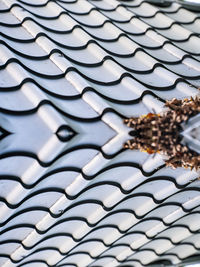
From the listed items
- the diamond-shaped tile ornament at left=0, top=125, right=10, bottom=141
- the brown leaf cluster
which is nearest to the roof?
the diamond-shaped tile ornament at left=0, top=125, right=10, bottom=141

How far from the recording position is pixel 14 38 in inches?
219

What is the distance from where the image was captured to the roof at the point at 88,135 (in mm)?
4477

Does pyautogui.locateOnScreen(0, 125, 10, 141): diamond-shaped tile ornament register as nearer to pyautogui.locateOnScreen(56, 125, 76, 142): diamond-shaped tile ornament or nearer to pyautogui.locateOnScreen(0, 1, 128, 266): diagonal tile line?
pyautogui.locateOnScreen(56, 125, 76, 142): diamond-shaped tile ornament

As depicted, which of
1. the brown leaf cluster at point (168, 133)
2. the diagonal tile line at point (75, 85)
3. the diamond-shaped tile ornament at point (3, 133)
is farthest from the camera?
the diagonal tile line at point (75, 85)

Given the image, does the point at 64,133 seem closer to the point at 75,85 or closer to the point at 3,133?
the point at 3,133

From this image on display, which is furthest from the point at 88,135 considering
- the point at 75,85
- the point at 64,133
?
the point at 75,85

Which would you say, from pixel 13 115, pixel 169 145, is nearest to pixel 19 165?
pixel 13 115

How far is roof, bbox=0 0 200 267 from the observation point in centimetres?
448

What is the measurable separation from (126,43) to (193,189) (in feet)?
7.04

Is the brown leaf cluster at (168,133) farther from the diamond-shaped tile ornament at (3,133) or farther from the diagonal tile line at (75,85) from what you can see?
the diamond-shaped tile ornament at (3,133)

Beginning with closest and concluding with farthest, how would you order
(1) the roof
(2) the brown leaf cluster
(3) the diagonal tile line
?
(2) the brown leaf cluster, (1) the roof, (3) the diagonal tile line

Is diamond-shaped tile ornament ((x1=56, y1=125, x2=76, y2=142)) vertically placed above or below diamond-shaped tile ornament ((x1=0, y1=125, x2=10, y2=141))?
below

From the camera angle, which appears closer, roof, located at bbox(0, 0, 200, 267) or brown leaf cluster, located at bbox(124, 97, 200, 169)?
brown leaf cluster, located at bbox(124, 97, 200, 169)

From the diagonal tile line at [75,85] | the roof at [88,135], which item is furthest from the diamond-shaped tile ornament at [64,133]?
the diagonal tile line at [75,85]
